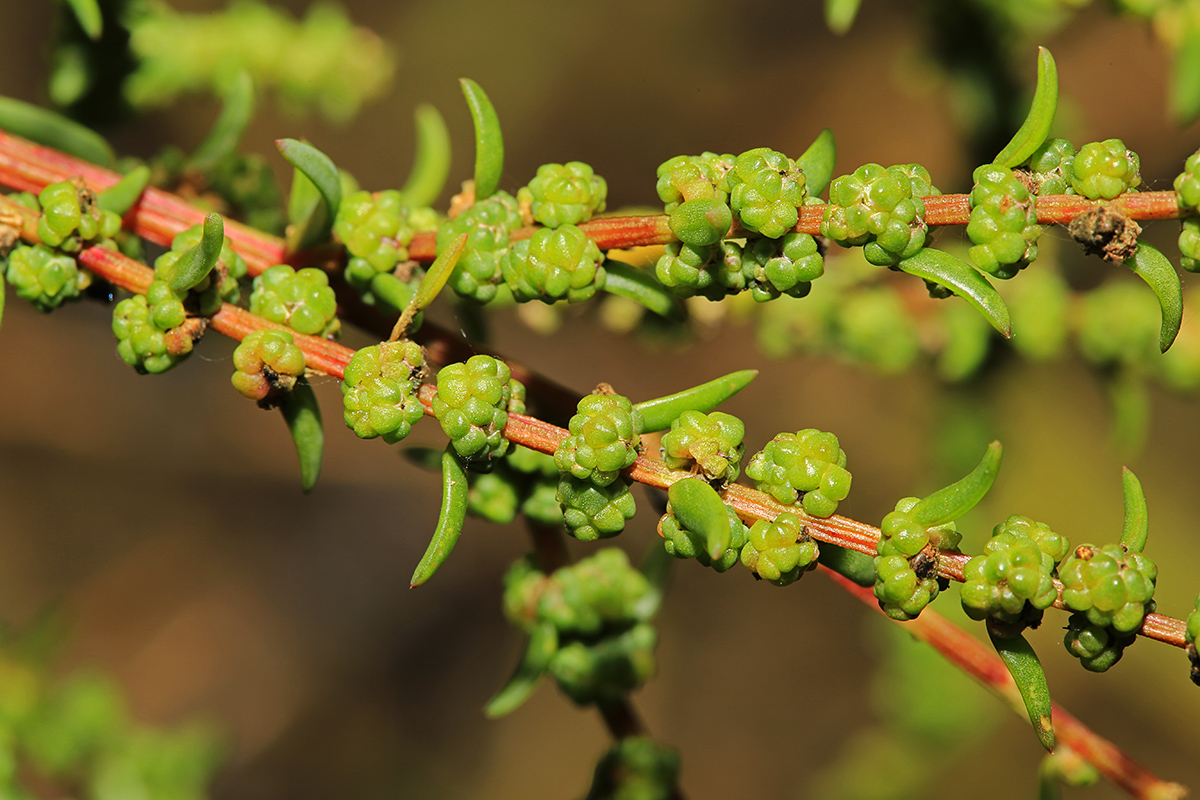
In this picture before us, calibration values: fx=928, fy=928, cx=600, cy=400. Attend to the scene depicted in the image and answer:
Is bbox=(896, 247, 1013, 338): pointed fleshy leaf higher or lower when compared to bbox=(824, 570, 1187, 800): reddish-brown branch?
higher

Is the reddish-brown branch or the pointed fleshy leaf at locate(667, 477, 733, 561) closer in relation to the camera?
the pointed fleshy leaf at locate(667, 477, 733, 561)

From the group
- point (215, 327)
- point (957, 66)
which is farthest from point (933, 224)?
point (957, 66)

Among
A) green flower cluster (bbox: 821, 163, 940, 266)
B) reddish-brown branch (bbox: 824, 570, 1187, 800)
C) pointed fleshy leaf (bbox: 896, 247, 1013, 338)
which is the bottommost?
reddish-brown branch (bbox: 824, 570, 1187, 800)

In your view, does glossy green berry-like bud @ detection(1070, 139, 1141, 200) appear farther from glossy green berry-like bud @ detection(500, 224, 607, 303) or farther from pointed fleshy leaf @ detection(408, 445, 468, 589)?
pointed fleshy leaf @ detection(408, 445, 468, 589)

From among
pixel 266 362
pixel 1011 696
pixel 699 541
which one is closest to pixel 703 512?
pixel 699 541

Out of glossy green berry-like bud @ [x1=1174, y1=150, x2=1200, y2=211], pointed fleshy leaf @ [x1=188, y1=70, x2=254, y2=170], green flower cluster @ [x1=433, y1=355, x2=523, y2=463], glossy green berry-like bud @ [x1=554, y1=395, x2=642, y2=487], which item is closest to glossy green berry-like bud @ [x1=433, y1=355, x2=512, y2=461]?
green flower cluster @ [x1=433, y1=355, x2=523, y2=463]

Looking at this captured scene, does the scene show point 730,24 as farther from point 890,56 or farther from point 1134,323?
point 1134,323

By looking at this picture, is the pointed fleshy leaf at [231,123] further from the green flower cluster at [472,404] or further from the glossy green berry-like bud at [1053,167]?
the glossy green berry-like bud at [1053,167]
